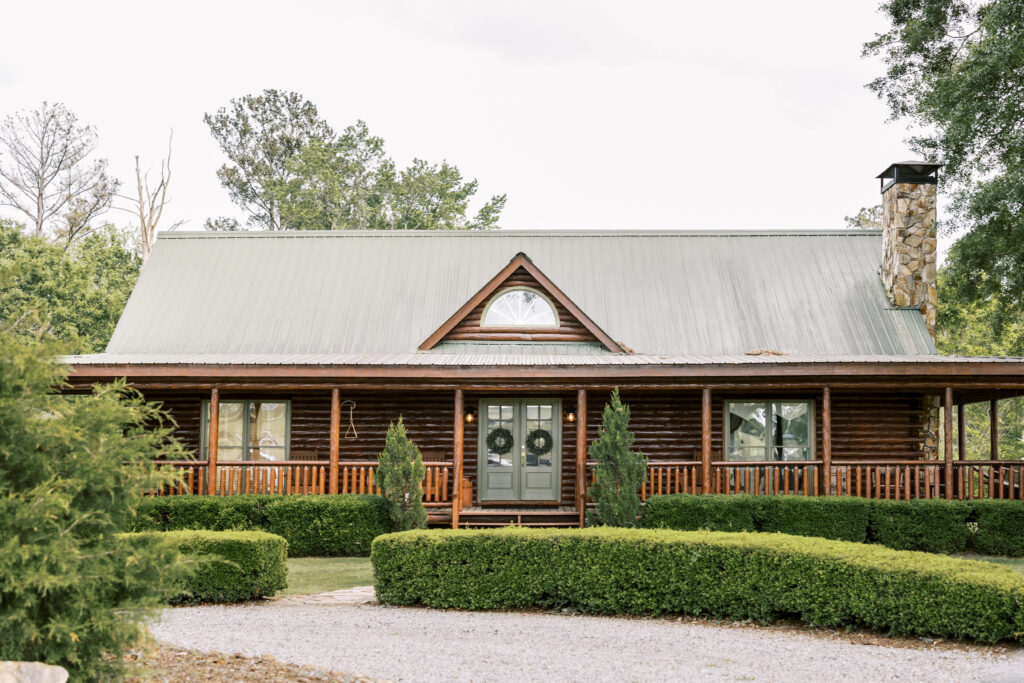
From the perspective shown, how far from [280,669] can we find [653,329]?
39.4 feet

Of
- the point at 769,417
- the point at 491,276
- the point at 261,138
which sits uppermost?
the point at 261,138

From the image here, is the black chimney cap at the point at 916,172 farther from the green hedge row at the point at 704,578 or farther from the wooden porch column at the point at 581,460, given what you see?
the green hedge row at the point at 704,578

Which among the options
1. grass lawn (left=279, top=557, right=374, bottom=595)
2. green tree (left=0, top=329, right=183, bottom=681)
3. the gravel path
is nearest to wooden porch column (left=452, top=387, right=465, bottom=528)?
grass lawn (left=279, top=557, right=374, bottom=595)

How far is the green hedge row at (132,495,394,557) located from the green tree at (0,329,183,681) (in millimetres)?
7627

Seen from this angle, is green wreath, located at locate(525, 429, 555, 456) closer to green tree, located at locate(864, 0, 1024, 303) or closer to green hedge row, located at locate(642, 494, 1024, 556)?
green hedge row, located at locate(642, 494, 1024, 556)

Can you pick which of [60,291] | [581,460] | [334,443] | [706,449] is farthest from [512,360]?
[60,291]

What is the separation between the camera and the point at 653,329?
17.9m

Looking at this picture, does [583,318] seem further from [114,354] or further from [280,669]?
[280,669]

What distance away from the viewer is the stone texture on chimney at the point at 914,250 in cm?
1791

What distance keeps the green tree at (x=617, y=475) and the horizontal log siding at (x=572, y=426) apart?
3337 millimetres

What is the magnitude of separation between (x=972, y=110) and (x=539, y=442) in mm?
9724

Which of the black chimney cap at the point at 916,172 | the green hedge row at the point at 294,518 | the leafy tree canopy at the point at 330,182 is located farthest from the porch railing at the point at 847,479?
the leafy tree canopy at the point at 330,182

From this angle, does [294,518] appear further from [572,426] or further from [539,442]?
[572,426]

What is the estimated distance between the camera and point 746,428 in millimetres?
16781
